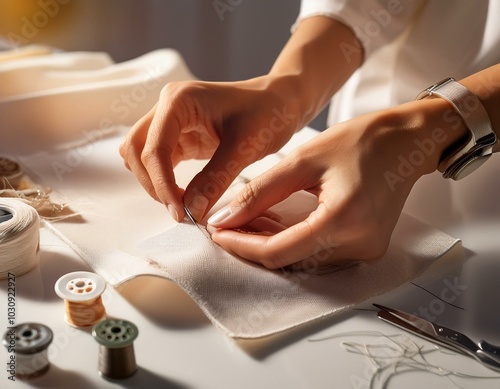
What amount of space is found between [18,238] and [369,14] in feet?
2.30

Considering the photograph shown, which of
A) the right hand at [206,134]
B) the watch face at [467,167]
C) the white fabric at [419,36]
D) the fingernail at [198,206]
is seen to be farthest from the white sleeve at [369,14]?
the fingernail at [198,206]

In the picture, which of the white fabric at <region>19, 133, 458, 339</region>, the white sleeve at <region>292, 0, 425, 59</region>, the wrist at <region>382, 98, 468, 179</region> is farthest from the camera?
the white sleeve at <region>292, 0, 425, 59</region>

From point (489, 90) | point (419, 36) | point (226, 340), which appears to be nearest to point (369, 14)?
point (419, 36)

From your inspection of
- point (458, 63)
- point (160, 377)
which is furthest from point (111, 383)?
point (458, 63)

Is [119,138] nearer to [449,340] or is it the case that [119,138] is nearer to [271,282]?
[271,282]

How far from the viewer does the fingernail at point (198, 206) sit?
0.86 metres

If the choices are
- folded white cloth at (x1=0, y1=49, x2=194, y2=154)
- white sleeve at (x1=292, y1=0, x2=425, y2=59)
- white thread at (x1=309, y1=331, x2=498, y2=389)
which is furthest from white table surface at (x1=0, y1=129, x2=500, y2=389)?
white sleeve at (x1=292, y1=0, x2=425, y2=59)

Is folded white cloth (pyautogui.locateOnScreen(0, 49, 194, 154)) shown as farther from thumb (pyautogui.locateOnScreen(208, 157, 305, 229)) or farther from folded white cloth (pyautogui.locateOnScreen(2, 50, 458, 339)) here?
thumb (pyautogui.locateOnScreen(208, 157, 305, 229))

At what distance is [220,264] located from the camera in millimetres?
772

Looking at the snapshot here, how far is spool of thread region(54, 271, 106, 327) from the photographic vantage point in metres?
0.70

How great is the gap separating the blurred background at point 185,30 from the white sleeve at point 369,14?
3.30ft

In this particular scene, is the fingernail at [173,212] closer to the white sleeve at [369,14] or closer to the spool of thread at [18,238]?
the spool of thread at [18,238]

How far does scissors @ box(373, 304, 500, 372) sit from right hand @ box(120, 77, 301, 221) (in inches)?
11.4

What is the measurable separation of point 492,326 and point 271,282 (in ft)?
0.86
